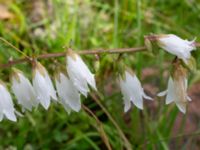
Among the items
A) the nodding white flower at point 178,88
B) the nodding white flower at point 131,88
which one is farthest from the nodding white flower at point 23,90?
the nodding white flower at point 178,88

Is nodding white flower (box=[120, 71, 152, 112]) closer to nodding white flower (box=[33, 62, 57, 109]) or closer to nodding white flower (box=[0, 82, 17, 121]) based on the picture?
nodding white flower (box=[33, 62, 57, 109])

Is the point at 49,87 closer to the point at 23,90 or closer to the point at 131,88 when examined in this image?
the point at 23,90

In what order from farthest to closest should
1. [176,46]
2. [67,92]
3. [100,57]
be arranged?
[100,57] < [67,92] < [176,46]

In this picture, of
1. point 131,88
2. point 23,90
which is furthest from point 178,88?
point 23,90

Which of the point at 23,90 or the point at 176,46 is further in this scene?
the point at 23,90

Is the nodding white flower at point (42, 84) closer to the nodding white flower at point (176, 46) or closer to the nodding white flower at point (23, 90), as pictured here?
the nodding white flower at point (23, 90)

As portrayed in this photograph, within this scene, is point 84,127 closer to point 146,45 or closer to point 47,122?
point 47,122
